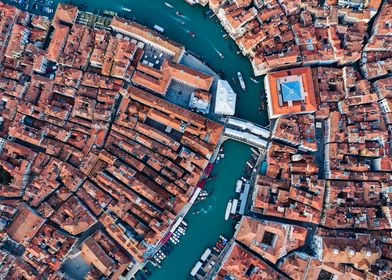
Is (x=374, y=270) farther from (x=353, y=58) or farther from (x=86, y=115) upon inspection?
(x=86, y=115)

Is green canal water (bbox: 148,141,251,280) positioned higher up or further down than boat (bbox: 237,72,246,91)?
further down

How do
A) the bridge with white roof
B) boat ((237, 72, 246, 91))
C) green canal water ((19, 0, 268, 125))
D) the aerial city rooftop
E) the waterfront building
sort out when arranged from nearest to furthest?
the aerial city rooftop
the waterfront building
the bridge with white roof
boat ((237, 72, 246, 91))
green canal water ((19, 0, 268, 125))

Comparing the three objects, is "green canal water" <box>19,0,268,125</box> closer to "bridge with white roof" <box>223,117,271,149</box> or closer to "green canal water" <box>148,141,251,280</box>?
"bridge with white roof" <box>223,117,271,149</box>

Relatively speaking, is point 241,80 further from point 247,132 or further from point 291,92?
point 247,132

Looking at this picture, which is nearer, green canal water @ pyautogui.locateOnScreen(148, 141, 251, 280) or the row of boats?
the row of boats

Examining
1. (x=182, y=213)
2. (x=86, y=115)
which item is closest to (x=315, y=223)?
(x=182, y=213)


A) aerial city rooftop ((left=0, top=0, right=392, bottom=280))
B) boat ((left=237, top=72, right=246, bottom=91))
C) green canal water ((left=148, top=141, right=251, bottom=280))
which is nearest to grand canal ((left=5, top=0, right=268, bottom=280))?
green canal water ((left=148, top=141, right=251, bottom=280))
